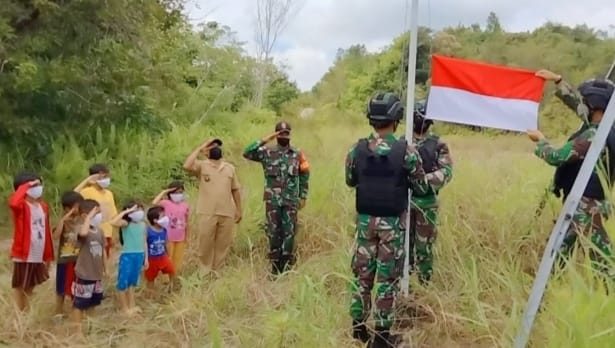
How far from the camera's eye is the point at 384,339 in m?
4.81

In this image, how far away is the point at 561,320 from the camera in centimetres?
296

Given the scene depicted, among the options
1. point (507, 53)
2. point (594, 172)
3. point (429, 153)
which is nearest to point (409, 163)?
point (429, 153)

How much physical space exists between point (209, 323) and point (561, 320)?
9.20 feet

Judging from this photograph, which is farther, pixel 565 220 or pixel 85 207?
pixel 85 207

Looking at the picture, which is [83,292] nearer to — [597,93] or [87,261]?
[87,261]

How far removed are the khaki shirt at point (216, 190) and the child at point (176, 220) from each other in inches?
7.9

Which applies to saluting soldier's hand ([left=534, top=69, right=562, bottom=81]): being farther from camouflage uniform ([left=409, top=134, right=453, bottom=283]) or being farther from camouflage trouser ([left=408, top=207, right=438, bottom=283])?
camouflage trouser ([left=408, top=207, right=438, bottom=283])

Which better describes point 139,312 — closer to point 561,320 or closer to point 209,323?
point 209,323

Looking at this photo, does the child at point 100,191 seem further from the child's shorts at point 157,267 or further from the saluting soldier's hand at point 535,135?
the saluting soldier's hand at point 535,135

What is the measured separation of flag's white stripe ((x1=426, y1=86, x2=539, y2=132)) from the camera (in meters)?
4.76

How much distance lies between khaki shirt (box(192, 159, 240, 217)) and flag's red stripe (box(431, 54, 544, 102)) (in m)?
2.64

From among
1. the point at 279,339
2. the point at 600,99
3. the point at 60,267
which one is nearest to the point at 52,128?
the point at 60,267

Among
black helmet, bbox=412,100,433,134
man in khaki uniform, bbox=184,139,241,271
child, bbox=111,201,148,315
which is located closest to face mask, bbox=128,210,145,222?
child, bbox=111,201,148,315

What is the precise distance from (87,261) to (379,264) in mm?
2223
